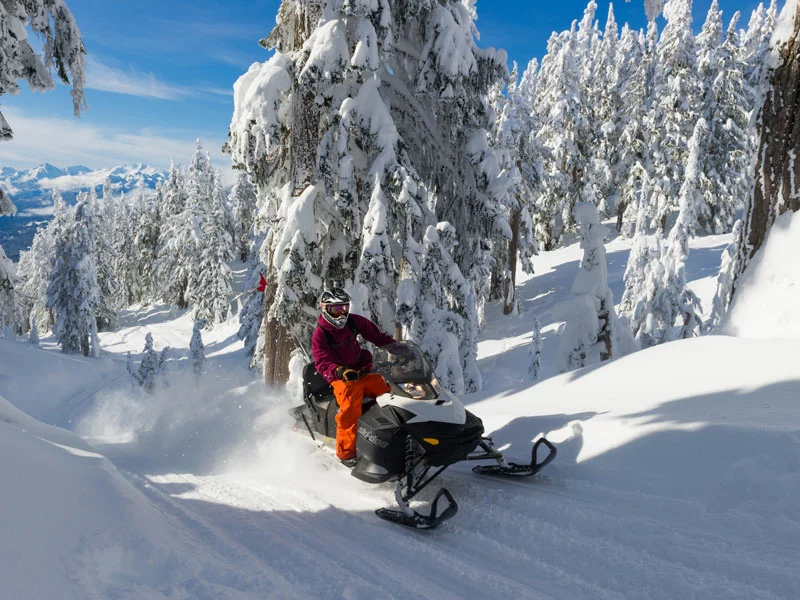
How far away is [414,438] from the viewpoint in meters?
4.61

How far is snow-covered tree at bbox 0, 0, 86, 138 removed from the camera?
23.8 ft

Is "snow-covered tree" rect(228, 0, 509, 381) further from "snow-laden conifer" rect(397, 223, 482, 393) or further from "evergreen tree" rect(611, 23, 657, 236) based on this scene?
"evergreen tree" rect(611, 23, 657, 236)

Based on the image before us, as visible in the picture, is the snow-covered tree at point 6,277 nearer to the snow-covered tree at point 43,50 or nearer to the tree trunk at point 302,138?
the snow-covered tree at point 43,50

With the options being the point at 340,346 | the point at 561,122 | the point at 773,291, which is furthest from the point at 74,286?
the point at 773,291

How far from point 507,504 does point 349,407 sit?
1815 millimetres

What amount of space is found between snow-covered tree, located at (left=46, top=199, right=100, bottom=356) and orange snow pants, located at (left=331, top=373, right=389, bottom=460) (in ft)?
124

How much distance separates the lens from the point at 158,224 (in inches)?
2213

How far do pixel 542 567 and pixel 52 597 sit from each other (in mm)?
2841

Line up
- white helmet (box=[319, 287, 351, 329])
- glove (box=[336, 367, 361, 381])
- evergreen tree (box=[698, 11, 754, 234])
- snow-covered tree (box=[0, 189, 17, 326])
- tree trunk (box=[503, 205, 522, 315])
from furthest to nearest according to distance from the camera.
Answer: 1. evergreen tree (box=[698, 11, 754, 234])
2. tree trunk (box=[503, 205, 522, 315])
3. snow-covered tree (box=[0, 189, 17, 326])
4. white helmet (box=[319, 287, 351, 329])
5. glove (box=[336, 367, 361, 381])

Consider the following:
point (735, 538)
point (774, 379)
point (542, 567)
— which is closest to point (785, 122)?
point (774, 379)

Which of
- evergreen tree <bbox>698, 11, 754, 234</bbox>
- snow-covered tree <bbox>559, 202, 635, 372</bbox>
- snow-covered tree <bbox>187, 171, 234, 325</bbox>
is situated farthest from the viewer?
snow-covered tree <bbox>187, 171, 234, 325</bbox>

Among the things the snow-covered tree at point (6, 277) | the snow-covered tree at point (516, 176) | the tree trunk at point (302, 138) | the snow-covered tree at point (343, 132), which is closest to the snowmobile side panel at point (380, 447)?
the snow-covered tree at point (343, 132)

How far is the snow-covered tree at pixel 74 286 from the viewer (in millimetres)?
36188

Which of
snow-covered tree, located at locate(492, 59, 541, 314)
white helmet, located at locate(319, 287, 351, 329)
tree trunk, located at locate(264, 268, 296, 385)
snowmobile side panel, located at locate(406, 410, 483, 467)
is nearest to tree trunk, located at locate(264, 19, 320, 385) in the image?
tree trunk, located at locate(264, 268, 296, 385)
